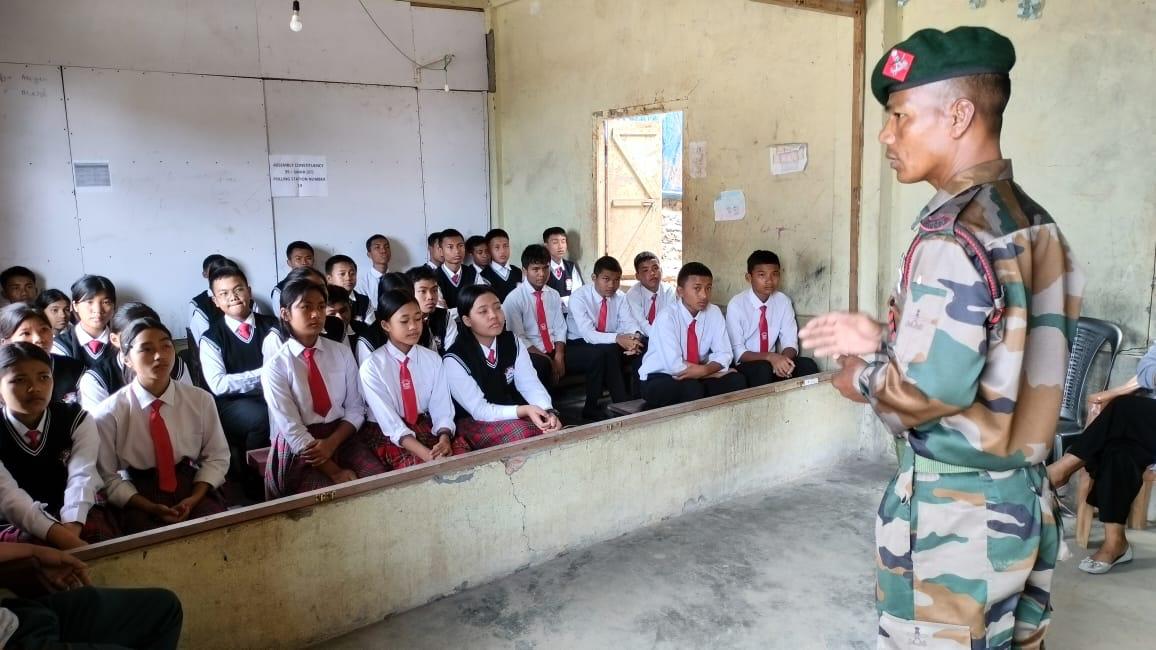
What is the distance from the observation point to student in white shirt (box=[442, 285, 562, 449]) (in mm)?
3414

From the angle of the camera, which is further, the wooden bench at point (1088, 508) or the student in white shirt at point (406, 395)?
the student in white shirt at point (406, 395)

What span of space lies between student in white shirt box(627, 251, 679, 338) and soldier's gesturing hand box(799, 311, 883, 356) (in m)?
3.96

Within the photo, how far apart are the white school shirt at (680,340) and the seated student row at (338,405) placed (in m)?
0.97

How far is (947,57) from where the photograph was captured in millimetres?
1270

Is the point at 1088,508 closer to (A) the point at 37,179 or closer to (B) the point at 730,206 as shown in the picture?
→ (B) the point at 730,206

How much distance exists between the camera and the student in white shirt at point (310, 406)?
308 cm

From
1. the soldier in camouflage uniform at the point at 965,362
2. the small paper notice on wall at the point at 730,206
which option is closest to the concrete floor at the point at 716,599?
the soldier in camouflage uniform at the point at 965,362

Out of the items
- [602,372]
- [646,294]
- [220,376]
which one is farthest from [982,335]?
[646,294]

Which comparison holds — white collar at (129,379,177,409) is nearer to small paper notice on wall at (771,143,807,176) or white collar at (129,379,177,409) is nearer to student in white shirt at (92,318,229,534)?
student in white shirt at (92,318,229,534)

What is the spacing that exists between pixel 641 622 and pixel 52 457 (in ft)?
6.45

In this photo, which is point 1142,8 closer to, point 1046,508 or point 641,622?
point 1046,508

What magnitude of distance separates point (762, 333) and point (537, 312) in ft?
5.10

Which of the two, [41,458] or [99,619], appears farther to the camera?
[41,458]

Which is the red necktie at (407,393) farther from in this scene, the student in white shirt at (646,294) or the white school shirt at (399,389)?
the student in white shirt at (646,294)
